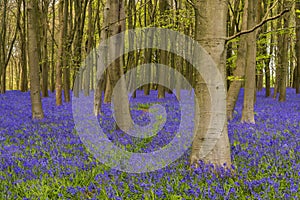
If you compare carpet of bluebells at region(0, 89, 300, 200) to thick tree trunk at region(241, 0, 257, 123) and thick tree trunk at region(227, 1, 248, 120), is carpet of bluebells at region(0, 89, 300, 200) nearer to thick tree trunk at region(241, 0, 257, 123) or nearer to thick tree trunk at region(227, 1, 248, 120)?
thick tree trunk at region(241, 0, 257, 123)

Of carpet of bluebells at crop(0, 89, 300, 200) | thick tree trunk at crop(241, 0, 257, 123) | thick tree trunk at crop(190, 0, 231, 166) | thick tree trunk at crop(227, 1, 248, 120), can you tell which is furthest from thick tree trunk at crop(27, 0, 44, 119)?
thick tree trunk at crop(190, 0, 231, 166)

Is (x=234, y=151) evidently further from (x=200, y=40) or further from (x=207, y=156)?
(x=200, y=40)

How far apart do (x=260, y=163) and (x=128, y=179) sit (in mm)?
2028

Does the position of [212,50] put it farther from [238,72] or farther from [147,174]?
[238,72]

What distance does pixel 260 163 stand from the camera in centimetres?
523

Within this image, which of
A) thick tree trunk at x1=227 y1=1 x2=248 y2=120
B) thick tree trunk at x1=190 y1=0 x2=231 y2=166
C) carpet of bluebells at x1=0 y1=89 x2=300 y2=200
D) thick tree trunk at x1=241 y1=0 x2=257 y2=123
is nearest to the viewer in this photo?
carpet of bluebells at x1=0 y1=89 x2=300 y2=200

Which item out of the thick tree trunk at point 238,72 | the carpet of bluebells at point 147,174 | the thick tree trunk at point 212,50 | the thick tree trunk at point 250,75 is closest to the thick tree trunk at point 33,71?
the carpet of bluebells at point 147,174

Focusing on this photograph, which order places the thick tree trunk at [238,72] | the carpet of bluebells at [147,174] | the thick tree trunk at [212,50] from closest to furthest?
the carpet of bluebells at [147,174], the thick tree trunk at [212,50], the thick tree trunk at [238,72]

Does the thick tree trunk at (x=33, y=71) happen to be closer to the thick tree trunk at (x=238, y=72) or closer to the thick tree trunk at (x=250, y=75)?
the thick tree trunk at (x=238, y=72)

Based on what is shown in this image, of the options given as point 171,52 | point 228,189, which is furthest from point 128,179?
point 171,52

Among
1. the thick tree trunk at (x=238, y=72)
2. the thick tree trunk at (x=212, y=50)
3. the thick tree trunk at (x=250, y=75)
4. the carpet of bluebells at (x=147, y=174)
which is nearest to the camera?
the carpet of bluebells at (x=147, y=174)

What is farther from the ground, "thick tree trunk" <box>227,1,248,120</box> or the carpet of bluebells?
"thick tree trunk" <box>227,1,248,120</box>

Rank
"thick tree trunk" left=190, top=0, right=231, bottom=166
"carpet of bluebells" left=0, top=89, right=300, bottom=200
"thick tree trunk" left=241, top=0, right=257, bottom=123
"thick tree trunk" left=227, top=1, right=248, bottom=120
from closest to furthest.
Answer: "carpet of bluebells" left=0, top=89, right=300, bottom=200 < "thick tree trunk" left=190, top=0, right=231, bottom=166 < "thick tree trunk" left=241, top=0, right=257, bottom=123 < "thick tree trunk" left=227, top=1, right=248, bottom=120

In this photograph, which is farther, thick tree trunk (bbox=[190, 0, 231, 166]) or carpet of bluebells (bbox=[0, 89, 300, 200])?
thick tree trunk (bbox=[190, 0, 231, 166])
